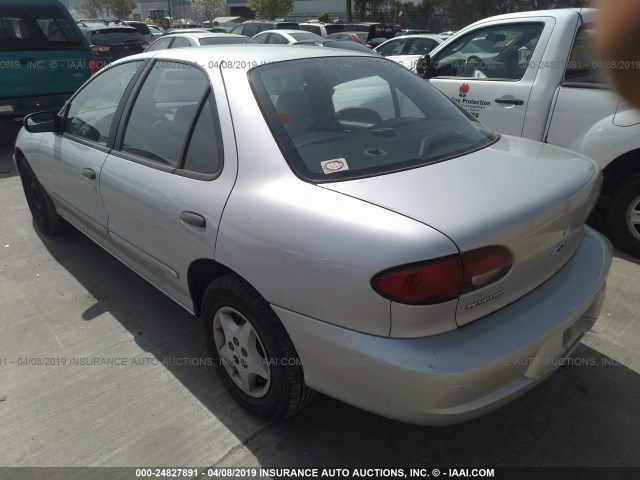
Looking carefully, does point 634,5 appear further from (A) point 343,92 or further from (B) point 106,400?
(B) point 106,400

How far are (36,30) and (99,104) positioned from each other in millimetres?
4727

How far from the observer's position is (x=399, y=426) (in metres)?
2.35

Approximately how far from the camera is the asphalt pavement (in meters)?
2.19

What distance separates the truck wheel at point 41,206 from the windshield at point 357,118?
2.69 metres

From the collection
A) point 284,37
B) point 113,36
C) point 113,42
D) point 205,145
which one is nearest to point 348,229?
point 205,145

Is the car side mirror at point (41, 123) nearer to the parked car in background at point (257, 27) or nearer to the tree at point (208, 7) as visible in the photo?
the parked car in background at point (257, 27)

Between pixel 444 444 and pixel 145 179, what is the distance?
1920 millimetres

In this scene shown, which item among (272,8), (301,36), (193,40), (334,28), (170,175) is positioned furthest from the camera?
(272,8)

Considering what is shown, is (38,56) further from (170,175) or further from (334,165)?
(334,165)

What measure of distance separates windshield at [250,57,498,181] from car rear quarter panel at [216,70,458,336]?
0.11 m

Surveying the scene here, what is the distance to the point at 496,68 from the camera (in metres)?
4.47

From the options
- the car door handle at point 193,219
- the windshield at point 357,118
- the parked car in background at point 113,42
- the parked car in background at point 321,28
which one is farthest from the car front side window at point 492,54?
the parked car in background at point 321,28

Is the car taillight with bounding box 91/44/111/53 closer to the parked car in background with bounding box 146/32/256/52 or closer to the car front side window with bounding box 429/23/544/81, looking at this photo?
the parked car in background with bounding box 146/32/256/52

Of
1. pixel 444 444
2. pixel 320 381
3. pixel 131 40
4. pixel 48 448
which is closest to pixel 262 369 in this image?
pixel 320 381
